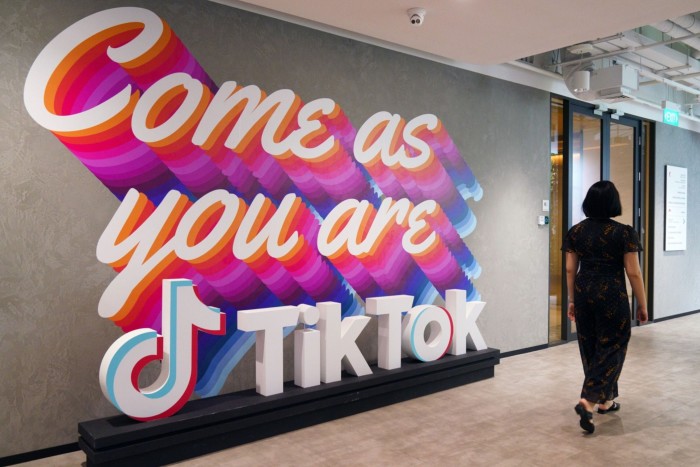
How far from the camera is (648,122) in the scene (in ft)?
24.4

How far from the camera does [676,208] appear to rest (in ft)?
25.5

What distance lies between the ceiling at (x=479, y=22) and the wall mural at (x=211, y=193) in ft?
1.88

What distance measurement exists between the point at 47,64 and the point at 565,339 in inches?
216

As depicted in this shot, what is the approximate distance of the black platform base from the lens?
111 inches

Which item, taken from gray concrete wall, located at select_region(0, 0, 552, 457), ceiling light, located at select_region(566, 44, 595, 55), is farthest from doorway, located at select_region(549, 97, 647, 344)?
gray concrete wall, located at select_region(0, 0, 552, 457)

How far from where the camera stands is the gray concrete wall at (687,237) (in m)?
7.48

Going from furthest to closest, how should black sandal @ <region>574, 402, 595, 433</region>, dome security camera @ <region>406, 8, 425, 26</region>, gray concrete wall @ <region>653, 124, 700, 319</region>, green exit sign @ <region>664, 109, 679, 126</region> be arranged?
gray concrete wall @ <region>653, 124, 700, 319</region> < green exit sign @ <region>664, 109, 679, 126</region> < dome security camera @ <region>406, 8, 425, 26</region> < black sandal @ <region>574, 402, 595, 433</region>

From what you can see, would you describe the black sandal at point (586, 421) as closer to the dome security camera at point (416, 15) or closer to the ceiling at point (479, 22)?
the ceiling at point (479, 22)

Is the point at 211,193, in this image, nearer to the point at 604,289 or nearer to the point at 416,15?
the point at 416,15

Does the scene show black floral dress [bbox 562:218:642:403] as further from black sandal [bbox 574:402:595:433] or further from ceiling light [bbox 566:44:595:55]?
ceiling light [bbox 566:44:595:55]

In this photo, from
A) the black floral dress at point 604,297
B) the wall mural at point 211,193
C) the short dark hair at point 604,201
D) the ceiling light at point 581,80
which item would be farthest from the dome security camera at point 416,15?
the ceiling light at point 581,80

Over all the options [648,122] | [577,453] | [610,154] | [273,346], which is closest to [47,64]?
[273,346]

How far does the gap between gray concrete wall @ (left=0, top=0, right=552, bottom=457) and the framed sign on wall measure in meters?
4.10

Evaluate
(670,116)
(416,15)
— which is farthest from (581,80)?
(416,15)
